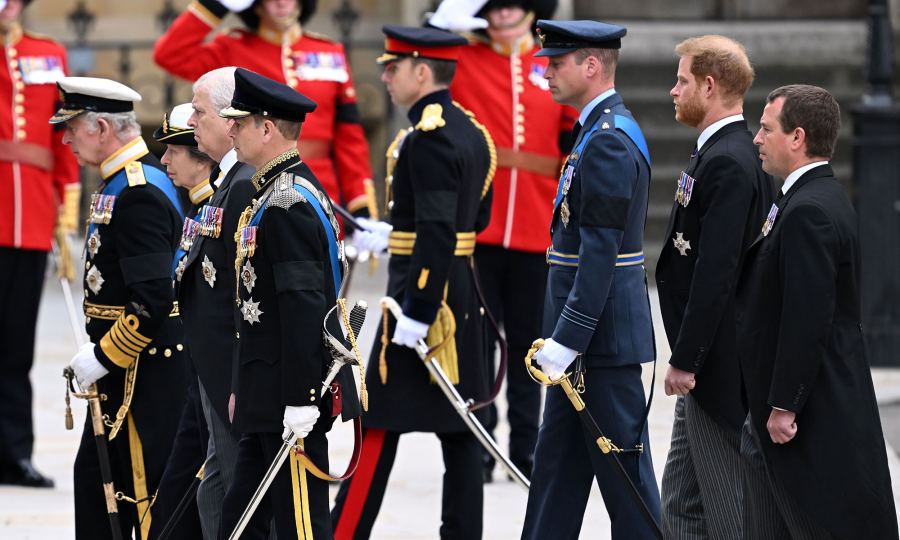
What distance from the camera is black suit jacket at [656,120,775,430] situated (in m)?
4.59

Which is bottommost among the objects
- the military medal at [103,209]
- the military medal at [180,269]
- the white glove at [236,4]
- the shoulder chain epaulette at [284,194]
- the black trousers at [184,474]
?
the black trousers at [184,474]

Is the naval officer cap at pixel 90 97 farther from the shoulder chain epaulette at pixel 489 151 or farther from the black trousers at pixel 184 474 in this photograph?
the shoulder chain epaulette at pixel 489 151

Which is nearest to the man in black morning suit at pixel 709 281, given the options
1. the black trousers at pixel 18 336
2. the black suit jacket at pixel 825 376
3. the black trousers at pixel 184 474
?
the black suit jacket at pixel 825 376

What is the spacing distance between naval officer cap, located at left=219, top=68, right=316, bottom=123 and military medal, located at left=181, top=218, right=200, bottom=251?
0.37 meters

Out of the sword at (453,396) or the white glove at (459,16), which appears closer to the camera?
the sword at (453,396)

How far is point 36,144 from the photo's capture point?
712cm

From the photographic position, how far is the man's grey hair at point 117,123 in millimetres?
5246

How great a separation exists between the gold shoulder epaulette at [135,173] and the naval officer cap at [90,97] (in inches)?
7.9

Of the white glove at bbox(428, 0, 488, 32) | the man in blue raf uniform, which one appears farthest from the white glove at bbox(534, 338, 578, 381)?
the white glove at bbox(428, 0, 488, 32)

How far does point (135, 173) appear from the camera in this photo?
16.9 feet

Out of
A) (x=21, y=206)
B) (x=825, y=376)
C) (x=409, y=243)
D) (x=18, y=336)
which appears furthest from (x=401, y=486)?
(x=825, y=376)

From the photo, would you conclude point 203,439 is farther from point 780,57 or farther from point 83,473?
point 780,57

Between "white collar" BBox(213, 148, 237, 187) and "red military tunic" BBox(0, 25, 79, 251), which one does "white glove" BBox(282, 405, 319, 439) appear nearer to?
"white collar" BBox(213, 148, 237, 187)

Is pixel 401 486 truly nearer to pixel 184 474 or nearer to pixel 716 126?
pixel 184 474
